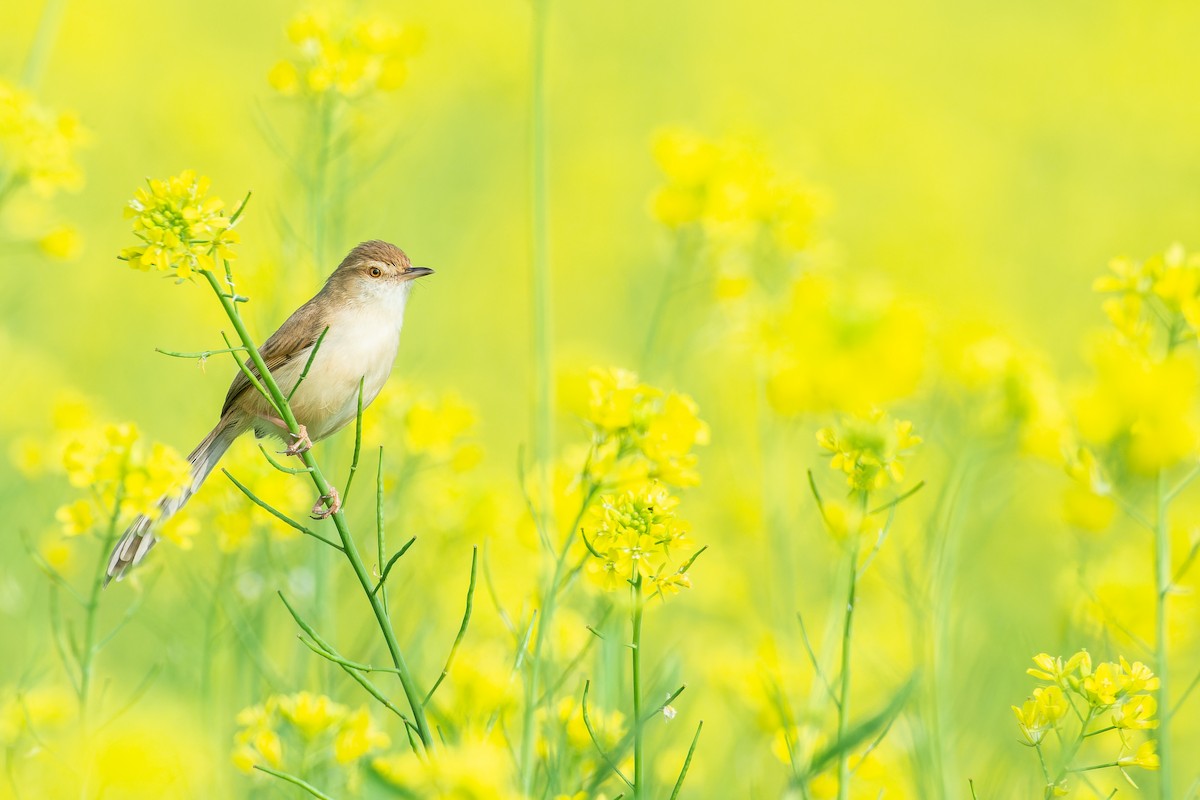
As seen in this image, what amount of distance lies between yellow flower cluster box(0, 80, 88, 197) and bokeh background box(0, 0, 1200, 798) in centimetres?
35

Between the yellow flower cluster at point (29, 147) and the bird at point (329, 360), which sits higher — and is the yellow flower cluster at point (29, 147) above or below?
above

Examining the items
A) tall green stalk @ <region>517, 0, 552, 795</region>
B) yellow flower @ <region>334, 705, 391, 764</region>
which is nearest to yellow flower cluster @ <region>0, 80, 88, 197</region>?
tall green stalk @ <region>517, 0, 552, 795</region>

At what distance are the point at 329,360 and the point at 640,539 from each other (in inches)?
54.3

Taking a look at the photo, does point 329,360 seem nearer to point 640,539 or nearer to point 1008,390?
point 640,539

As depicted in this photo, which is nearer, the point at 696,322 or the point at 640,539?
the point at 640,539

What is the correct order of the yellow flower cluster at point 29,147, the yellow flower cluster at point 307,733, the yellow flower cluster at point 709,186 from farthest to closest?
the yellow flower cluster at point 709,186, the yellow flower cluster at point 29,147, the yellow flower cluster at point 307,733

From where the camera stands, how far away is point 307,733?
3.19 meters

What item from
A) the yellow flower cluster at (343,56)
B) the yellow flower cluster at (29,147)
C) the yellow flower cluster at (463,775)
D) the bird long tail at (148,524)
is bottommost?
the yellow flower cluster at (463,775)

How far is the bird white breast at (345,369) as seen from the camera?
364 cm

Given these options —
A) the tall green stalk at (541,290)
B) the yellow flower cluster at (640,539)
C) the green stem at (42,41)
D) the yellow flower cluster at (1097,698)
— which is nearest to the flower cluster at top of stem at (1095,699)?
the yellow flower cluster at (1097,698)

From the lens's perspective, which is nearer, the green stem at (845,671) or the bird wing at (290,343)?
the green stem at (845,671)

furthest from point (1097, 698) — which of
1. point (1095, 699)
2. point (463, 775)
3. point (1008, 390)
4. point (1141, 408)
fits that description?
point (1008, 390)

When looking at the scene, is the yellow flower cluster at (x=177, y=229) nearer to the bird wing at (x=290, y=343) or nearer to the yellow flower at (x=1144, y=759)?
the bird wing at (x=290, y=343)

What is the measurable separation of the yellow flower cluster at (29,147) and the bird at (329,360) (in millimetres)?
930
